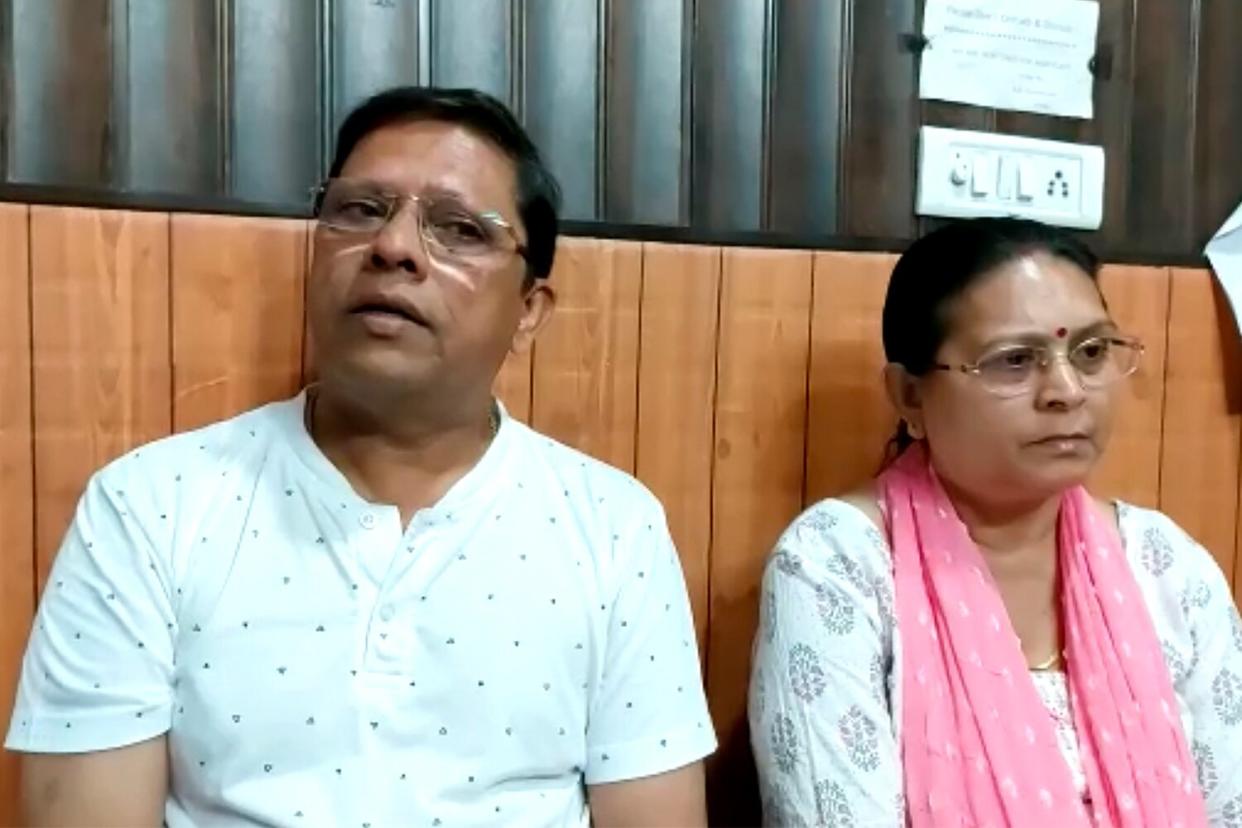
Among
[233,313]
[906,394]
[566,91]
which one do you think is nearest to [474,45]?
[566,91]

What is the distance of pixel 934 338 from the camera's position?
143 cm

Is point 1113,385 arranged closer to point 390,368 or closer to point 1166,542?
point 1166,542

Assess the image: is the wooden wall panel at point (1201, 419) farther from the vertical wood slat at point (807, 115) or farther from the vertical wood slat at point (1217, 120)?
the vertical wood slat at point (807, 115)

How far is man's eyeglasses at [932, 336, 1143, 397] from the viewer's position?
1.38m

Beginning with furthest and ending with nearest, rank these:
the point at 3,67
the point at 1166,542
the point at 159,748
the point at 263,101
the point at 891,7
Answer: the point at 891,7 → the point at 1166,542 → the point at 263,101 → the point at 3,67 → the point at 159,748

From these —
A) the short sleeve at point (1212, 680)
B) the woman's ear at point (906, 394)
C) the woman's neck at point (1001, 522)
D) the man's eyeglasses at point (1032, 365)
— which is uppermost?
the man's eyeglasses at point (1032, 365)

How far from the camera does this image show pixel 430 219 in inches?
46.6

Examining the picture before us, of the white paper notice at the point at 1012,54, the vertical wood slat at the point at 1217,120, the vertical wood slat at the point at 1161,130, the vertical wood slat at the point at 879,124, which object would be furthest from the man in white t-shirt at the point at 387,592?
the vertical wood slat at the point at 1217,120

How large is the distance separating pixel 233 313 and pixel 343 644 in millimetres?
419

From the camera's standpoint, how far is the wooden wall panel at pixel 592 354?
151 centimetres

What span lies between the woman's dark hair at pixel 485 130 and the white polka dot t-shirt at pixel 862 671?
1.45ft

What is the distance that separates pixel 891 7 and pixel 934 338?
1.60 ft

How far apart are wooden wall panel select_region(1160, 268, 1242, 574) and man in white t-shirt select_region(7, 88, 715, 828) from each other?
0.87m

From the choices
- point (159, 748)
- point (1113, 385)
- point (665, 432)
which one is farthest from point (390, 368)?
point (1113, 385)
